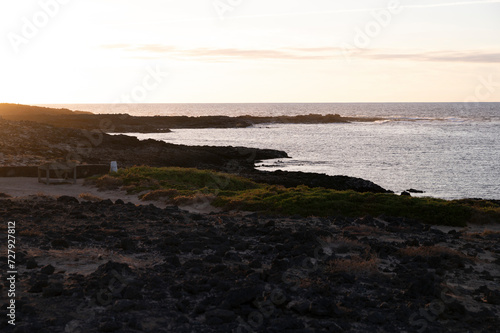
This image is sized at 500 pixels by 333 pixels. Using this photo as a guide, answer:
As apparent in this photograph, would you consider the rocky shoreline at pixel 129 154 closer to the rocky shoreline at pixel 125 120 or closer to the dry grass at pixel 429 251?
the dry grass at pixel 429 251

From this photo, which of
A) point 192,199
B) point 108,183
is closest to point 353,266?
point 192,199

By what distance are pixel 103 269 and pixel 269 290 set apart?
3340mm

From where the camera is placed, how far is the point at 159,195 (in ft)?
72.4

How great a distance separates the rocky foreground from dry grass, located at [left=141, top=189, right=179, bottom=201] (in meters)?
5.91

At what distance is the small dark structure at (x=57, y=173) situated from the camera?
2489 centimetres

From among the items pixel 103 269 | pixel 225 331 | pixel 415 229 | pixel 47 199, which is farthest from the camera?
pixel 47 199

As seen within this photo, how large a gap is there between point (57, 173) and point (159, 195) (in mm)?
7159

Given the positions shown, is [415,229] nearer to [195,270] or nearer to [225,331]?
[195,270]

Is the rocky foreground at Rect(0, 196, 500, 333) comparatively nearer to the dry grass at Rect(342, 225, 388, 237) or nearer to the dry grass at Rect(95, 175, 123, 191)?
the dry grass at Rect(342, 225, 388, 237)

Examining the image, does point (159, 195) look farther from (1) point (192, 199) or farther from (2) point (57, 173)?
(2) point (57, 173)

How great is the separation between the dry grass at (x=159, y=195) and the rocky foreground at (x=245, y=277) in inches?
233

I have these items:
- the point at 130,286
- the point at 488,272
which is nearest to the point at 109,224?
the point at 130,286

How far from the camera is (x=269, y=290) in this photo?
31.0 feet

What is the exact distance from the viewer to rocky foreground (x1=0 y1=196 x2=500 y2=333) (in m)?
8.20
